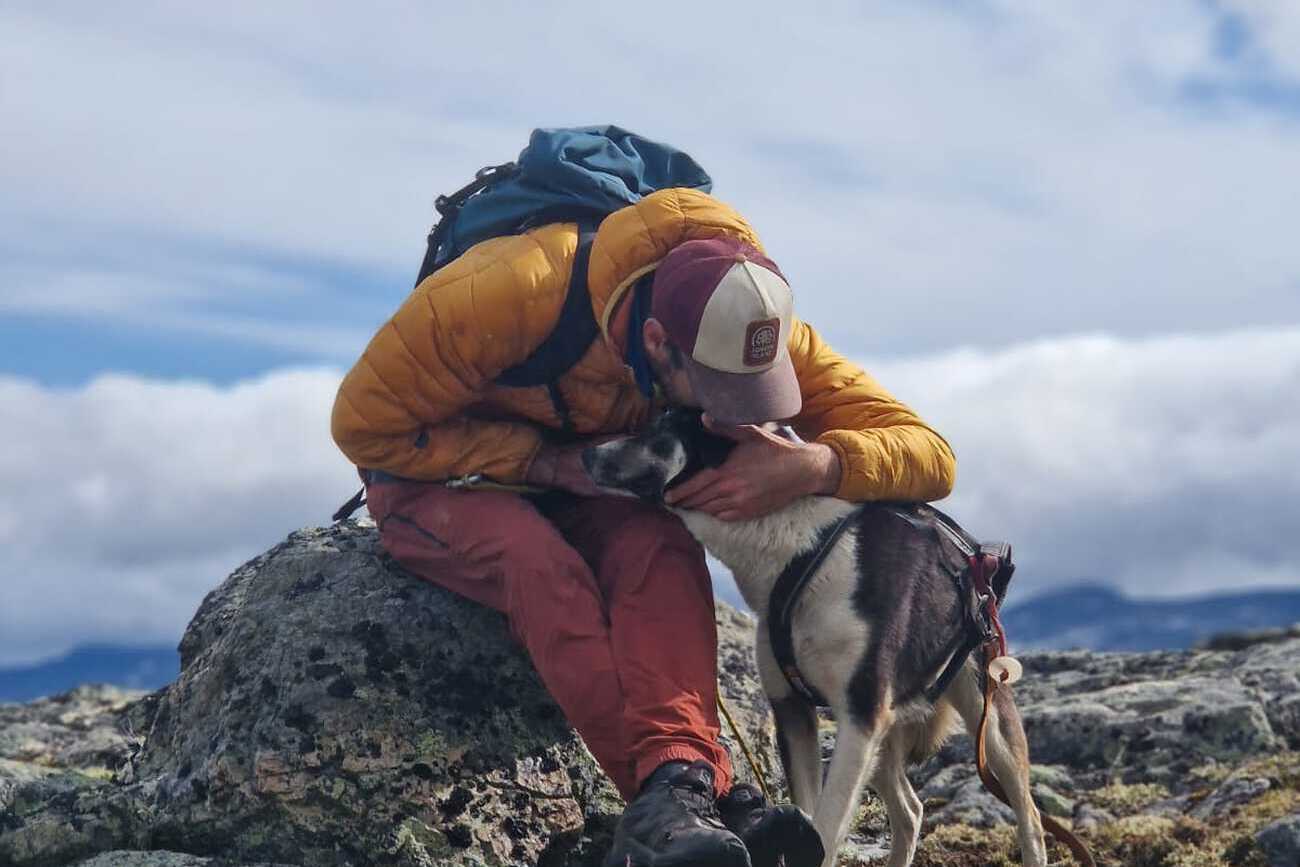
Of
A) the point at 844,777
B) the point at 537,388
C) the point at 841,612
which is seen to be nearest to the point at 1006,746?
the point at 844,777

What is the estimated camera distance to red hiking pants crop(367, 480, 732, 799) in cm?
677

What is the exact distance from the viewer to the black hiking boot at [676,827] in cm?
600

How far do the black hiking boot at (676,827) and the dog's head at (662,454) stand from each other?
56.9 inches

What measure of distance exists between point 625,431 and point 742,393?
1.14 meters

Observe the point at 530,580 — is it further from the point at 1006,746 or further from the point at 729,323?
the point at 1006,746

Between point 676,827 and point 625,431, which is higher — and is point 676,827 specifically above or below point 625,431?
below

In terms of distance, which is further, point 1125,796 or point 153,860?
point 1125,796

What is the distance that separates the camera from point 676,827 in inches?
242

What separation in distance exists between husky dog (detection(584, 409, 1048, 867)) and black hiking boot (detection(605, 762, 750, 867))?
81cm

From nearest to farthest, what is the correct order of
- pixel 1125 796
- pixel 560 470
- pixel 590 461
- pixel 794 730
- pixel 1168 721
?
pixel 590 461
pixel 794 730
pixel 560 470
pixel 1125 796
pixel 1168 721

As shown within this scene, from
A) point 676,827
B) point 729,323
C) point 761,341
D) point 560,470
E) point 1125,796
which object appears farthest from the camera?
point 1125,796

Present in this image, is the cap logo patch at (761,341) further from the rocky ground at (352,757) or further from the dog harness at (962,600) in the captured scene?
the rocky ground at (352,757)

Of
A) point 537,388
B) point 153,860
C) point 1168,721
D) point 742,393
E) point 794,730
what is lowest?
point 1168,721

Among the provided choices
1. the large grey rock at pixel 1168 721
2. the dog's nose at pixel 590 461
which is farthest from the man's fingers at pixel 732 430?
the large grey rock at pixel 1168 721
